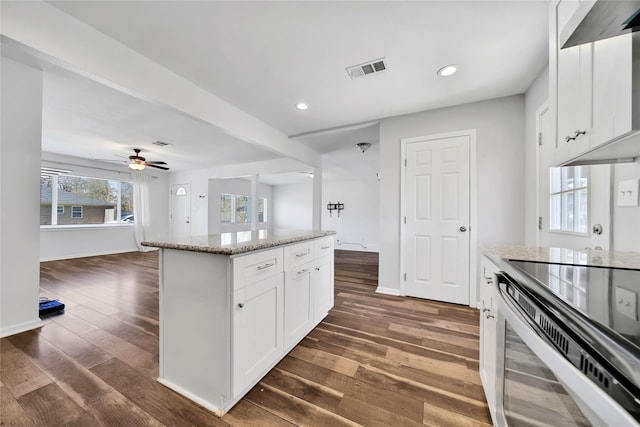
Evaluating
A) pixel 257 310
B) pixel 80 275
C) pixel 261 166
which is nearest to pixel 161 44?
pixel 257 310

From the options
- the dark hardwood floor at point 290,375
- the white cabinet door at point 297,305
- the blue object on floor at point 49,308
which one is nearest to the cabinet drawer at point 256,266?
the white cabinet door at point 297,305

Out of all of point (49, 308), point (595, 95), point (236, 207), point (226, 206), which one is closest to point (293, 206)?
point (236, 207)

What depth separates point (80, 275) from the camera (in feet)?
13.1

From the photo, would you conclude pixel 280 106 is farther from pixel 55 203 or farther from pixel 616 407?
pixel 55 203

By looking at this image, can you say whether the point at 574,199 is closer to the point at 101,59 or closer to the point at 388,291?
the point at 388,291

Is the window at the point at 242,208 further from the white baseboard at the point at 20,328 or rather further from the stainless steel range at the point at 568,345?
the stainless steel range at the point at 568,345

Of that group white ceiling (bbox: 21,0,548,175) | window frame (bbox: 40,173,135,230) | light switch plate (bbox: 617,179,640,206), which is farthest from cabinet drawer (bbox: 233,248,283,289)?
window frame (bbox: 40,173,135,230)

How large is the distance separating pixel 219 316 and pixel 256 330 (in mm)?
283

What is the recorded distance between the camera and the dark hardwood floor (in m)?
1.24

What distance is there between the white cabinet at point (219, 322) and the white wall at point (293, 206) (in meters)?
7.22

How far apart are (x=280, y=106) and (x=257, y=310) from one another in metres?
2.39

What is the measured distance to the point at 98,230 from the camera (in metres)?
5.84

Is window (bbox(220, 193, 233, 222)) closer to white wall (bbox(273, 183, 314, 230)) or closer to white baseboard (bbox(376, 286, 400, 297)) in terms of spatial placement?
white wall (bbox(273, 183, 314, 230))

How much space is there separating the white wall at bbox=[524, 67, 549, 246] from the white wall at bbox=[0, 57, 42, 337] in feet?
15.4
